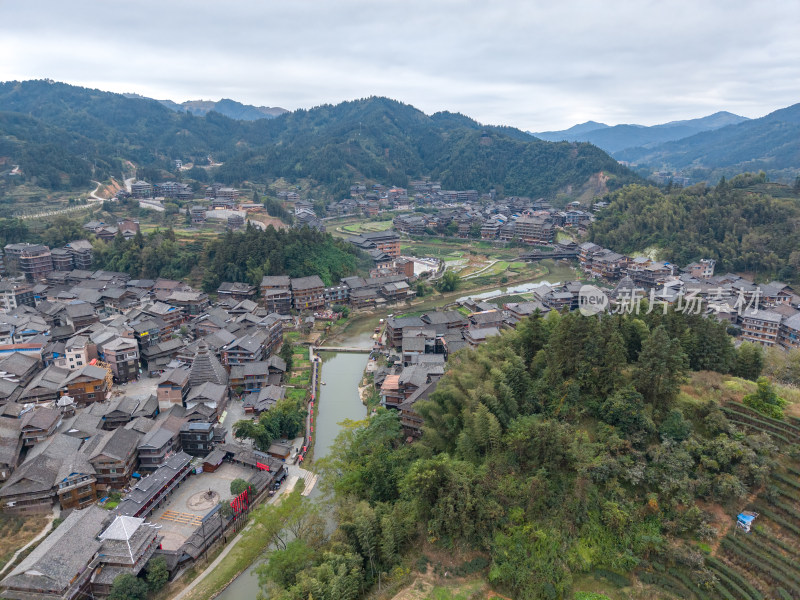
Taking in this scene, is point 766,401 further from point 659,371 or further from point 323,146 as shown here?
point 323,146

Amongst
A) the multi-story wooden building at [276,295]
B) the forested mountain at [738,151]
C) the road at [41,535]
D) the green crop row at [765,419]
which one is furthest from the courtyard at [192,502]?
the forested mountain at [738,151]

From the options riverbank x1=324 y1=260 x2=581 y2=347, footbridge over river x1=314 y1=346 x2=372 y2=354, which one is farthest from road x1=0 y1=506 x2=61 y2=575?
A: riverbank x1=324 y1=260 x2=581 y2=347

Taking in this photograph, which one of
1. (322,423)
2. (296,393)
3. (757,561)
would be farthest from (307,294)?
(757,561)

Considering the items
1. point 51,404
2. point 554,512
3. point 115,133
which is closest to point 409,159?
point 115,133

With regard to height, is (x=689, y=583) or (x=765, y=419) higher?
(x=765, y=419)

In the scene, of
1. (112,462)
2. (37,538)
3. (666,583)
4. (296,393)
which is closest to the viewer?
(666,583)

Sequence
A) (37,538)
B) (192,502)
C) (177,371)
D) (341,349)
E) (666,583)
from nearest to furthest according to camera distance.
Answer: (666,583), (37,538), (192,502), (177,371), (341,349)
